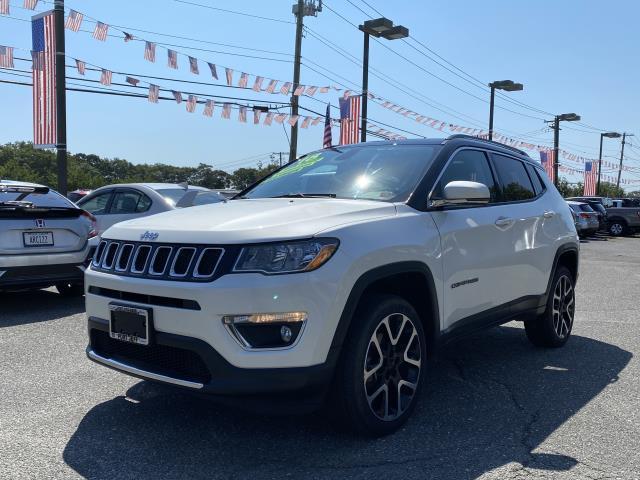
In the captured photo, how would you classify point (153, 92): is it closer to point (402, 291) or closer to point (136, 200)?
point (136, 200)

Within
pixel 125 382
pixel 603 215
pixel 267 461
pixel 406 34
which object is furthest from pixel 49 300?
pixel 603 215

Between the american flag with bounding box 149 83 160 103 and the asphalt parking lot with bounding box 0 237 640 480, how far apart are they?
39.7 ft

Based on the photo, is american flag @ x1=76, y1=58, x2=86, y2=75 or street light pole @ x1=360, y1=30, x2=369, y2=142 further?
street light pole @ x1=360, y1=30, x2=369, y2=142

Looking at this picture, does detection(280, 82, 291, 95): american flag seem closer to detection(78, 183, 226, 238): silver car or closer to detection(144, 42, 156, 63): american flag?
detection(144, 42, 156, 63): american flag

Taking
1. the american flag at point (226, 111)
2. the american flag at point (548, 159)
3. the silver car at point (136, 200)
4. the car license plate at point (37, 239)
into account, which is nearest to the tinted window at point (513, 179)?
the car license plate at point (37, 239)

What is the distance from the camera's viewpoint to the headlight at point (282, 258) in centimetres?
298

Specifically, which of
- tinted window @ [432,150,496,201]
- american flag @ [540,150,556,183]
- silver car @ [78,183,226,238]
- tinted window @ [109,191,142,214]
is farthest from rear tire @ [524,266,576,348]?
american flag @ [540,150,556,183]

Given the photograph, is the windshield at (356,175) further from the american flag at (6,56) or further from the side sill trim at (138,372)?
the american flag at (6,56)

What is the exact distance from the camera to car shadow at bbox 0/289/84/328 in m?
6.62

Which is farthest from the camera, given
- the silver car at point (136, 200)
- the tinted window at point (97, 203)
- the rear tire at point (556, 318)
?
the tinted window at point (97, 203)

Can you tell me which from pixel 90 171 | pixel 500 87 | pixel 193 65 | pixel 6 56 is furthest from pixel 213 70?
pixel 90 171

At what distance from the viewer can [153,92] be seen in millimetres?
16406

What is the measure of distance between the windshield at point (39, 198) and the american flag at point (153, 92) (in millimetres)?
9635

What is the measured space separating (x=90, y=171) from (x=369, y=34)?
70.3 metres
